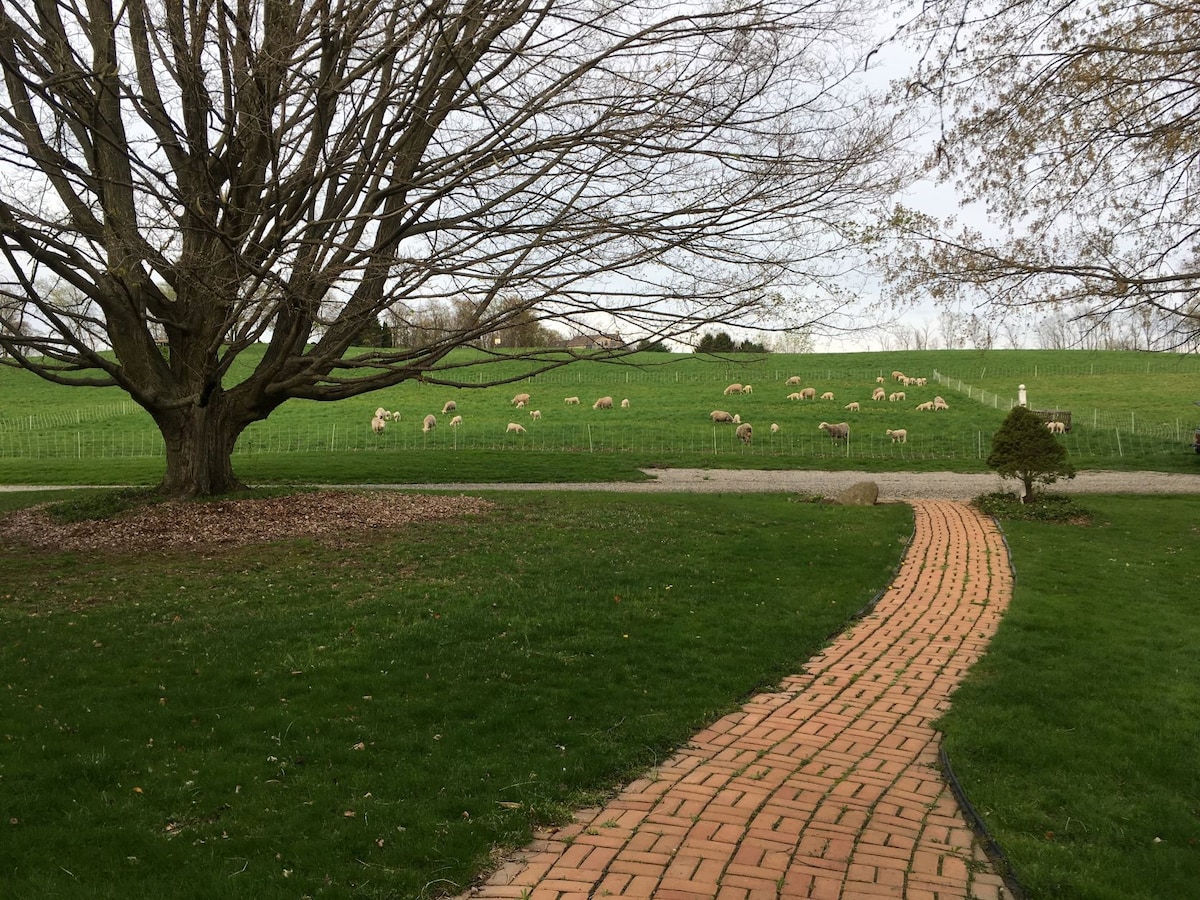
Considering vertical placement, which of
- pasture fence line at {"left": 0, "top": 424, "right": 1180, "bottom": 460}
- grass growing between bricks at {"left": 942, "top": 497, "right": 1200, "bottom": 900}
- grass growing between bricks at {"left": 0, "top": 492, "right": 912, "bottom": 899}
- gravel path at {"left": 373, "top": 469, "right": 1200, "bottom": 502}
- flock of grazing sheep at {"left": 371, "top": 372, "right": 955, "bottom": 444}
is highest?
flock of grazing sheep at {"left": 371, "top": 372, "right": 955, "bottom": 444}

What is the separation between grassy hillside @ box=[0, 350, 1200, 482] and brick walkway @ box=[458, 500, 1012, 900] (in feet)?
21.9

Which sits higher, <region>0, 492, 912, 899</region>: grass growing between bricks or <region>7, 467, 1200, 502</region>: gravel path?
<region>7, 467, 1200, 502</region>: gravel path

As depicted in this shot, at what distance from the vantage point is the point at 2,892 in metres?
3.57

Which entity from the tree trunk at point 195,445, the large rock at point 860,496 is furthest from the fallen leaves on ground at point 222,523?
the large rock at point 860,496

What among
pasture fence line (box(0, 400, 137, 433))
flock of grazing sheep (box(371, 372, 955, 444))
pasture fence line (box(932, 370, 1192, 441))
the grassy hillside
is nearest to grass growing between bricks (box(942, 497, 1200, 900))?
the grassy hillside

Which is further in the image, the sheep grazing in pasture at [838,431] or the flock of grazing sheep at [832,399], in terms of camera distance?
the flock of grazing sheep at [832,399]

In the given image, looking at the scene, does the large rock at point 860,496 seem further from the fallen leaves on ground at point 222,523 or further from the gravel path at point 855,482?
the fallen leaves on ground at point 222,523

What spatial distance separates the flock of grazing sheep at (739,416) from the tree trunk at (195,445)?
833 inches

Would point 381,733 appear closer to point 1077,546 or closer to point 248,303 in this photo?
point 248,303

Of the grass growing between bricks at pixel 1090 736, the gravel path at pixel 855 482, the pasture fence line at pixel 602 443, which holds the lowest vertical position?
the grass growing between bricks at pixel 1090 736

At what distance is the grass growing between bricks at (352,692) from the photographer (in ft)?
13.1

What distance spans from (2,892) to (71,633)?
170 inches

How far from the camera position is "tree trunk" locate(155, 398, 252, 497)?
47.0 feet

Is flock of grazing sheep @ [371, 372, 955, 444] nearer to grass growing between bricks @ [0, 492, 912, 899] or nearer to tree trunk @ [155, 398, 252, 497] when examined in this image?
tree trunk @ [155, 398, 252, 497]
